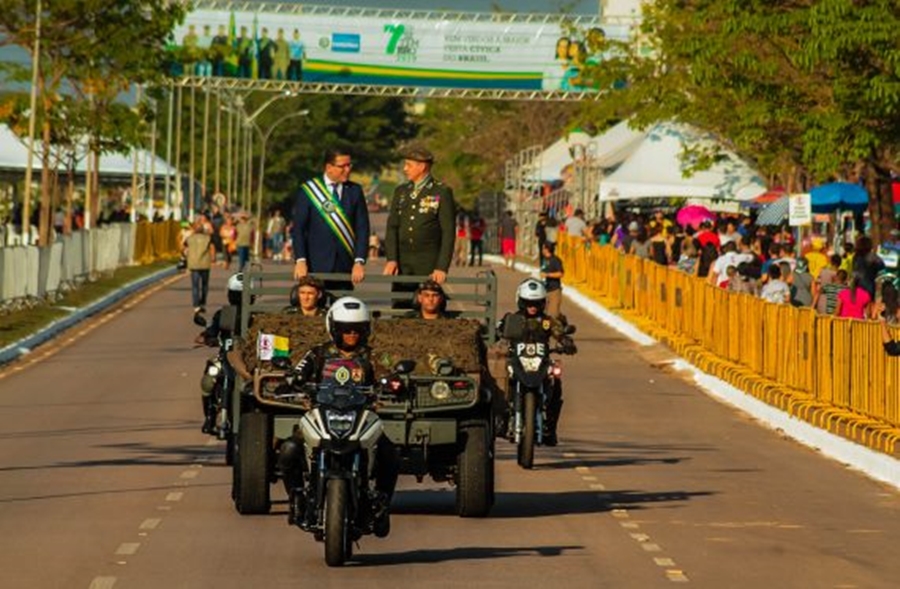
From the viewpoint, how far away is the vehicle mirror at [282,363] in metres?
15.9

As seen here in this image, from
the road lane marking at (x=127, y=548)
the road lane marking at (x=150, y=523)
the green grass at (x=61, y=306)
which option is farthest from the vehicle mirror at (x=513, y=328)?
the green grass at (x=61, y=306)

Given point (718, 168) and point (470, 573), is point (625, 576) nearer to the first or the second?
point (470, 573)

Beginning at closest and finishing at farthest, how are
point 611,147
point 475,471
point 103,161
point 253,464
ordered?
1. point 253,464
2. point 475,471
3. point 611,147
4. point 103,161

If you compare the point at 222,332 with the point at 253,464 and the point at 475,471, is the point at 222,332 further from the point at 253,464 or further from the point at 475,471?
the point at 475,471

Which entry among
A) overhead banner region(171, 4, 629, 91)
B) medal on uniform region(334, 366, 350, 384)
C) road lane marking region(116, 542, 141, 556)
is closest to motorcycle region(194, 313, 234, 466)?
road lane marking region(116, 542, 141, 556)

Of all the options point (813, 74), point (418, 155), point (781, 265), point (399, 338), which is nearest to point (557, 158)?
point (813, 74)

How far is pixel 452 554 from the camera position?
15422 mm

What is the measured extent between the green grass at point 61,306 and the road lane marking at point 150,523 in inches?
810

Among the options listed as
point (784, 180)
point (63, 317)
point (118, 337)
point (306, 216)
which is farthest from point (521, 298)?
point (784, 180)

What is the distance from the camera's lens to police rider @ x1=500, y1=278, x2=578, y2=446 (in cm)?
2183

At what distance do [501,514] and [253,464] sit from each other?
1.93 meters

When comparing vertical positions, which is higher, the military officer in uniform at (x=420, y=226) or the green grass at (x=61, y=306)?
the military officer in uniform at (x=420, y=226)

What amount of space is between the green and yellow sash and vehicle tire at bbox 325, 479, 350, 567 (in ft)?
19.6

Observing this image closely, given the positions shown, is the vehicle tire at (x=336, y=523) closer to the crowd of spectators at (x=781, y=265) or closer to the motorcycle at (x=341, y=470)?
the motorcycle at (x=341, y=470)
